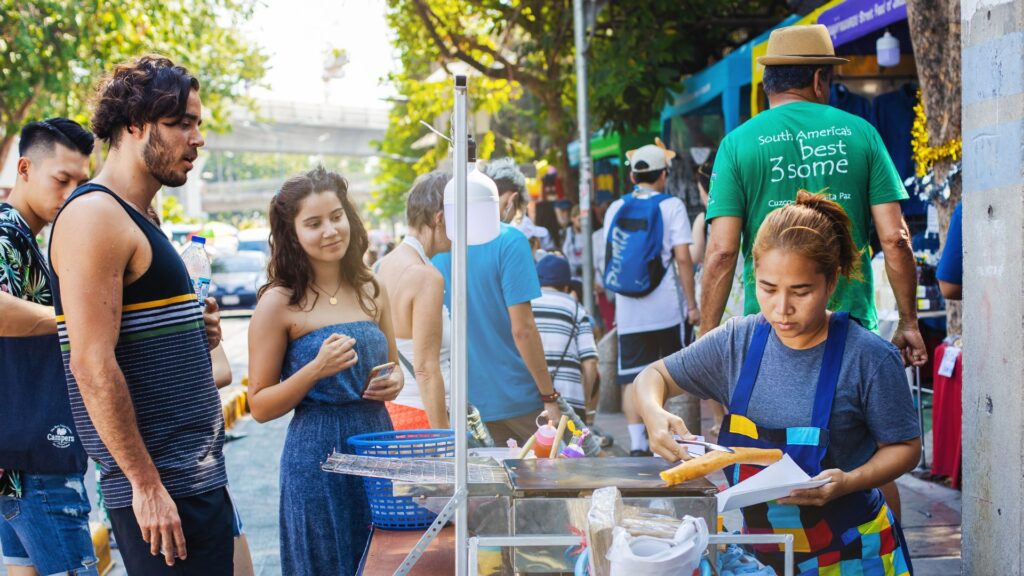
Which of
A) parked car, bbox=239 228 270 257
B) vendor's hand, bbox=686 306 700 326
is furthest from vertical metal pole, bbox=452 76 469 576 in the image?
parked car, bbox=239 228 270 257

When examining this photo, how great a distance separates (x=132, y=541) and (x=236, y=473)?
6209 millimetres

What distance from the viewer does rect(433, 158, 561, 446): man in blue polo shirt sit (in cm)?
502

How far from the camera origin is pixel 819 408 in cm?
276

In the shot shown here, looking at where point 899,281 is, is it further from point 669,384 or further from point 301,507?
point 301,507

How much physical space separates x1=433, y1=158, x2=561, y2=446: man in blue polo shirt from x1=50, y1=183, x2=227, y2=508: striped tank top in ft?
7.56

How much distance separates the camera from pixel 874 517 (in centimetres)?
282

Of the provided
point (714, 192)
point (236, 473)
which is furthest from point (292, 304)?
point (236, 473)

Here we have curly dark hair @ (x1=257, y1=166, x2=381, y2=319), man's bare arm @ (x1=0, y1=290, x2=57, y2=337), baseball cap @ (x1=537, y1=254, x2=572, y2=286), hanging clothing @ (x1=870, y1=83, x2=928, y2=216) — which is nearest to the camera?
man's bare arm @ (x1=0, y1=290, x2=57, y2=337)

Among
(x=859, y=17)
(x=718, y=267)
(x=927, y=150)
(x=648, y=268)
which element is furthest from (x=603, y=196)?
(x=718, y=267)

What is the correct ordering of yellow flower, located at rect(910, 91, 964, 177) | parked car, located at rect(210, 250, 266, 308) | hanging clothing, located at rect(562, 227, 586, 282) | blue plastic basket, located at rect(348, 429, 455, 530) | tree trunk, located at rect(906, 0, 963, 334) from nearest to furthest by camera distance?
blue plastic basket, located at rect(348, 429, 455, 530)
tree trunk, located at rect(906, 0, 963, 334)
yellow flower, located at rect(910, 91, 964, 177)
hanging clothing, located at rect(562, 227, 586, 282)
parked car, located at rect(210, 250, 266, 308)

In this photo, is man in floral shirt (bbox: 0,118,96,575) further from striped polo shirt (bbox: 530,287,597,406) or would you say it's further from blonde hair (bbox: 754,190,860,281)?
striped polo shirt (bbox: 530,287,597,406)

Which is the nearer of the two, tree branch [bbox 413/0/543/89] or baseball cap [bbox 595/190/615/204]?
baseball cap [bbox 595/190/615/204]

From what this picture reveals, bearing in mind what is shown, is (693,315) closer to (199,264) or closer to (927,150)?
(927,150)

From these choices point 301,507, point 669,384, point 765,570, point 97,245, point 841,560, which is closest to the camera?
point 765,570
